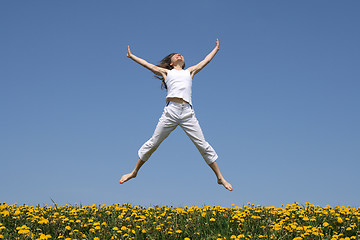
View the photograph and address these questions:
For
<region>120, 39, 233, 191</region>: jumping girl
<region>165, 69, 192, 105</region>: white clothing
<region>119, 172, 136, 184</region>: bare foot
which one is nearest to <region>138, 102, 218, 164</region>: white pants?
<region>120, 39, 233, 191</region>: jumping girl

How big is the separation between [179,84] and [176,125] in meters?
0.83

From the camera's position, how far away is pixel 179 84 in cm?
750

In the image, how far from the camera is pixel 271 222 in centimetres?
595

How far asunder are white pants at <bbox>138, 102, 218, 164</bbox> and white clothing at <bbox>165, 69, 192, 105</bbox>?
0.61 feet

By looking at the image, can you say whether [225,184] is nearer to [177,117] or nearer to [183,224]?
[177,117]

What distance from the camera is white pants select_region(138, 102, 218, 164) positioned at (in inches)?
292

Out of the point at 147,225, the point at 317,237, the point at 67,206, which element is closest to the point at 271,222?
the point at 317,237

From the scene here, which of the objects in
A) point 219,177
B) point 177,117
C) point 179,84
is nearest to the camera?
point 177,117

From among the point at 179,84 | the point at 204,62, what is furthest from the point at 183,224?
the point at 204,62

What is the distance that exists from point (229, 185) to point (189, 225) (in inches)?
95.8

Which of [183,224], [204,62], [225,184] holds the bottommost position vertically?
[183,224]

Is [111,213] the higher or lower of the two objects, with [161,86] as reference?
lower

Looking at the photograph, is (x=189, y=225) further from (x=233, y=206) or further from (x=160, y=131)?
(x=160, y=131)

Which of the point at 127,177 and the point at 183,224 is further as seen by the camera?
the point at 127,177
